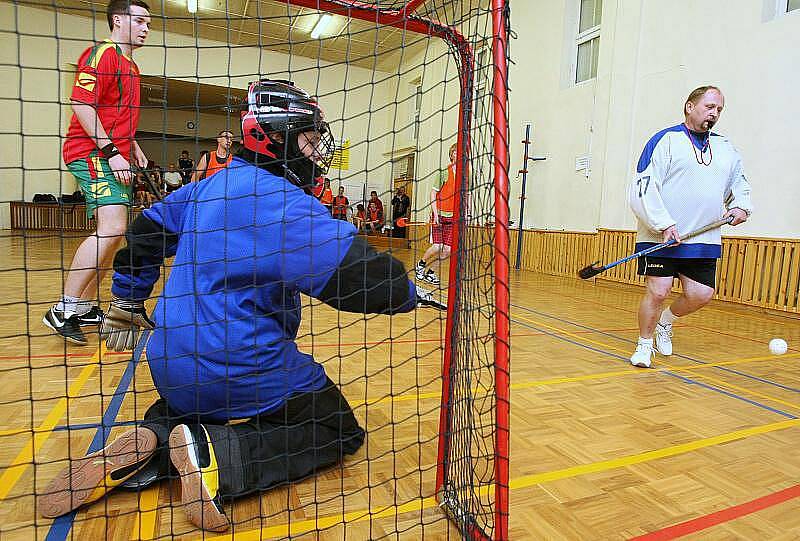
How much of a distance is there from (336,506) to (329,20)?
41.7 feet

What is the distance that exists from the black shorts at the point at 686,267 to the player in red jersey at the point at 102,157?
9.85 feet

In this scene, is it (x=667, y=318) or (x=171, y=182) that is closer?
(x=667, y=318)

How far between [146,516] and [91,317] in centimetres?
206

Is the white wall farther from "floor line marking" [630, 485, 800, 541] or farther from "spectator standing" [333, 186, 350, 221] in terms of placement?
"spectator standing" [333, 186, 350, 221]

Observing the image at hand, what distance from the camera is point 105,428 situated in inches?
79.7

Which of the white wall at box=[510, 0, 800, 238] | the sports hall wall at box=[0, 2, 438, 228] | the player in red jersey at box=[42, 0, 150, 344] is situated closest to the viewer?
the player in red jersey at box=[42, 0, 150, 344]

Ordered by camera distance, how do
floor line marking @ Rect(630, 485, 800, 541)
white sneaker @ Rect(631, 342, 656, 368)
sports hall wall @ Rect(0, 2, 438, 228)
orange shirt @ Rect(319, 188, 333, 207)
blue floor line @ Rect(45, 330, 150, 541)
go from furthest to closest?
sports hall wall @ Rect(0, 2, 438, 228), white sneaker @ Rect(631, 342, 656, 368), orange shirt @ Rect(319, 188, 333, 207), floor line marking @ Rect(630, 485, 800, 541), blue floor line @ Rect(45, 330, 150, 541)

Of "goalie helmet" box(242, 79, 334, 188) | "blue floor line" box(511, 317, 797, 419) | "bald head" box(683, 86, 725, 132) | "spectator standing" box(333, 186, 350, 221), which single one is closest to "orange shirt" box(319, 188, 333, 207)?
"spectator standing" box(333, 186, 350, 221)

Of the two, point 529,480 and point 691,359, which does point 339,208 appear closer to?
point 529,480

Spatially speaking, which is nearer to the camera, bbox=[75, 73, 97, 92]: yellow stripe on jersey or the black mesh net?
the black mesh net

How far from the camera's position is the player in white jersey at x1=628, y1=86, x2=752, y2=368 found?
3.17 metres

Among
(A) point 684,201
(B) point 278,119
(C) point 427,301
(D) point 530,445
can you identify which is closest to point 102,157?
(B) point 278,119

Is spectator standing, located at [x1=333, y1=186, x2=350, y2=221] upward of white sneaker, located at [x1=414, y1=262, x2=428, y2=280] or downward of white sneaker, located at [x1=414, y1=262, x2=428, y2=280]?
upward

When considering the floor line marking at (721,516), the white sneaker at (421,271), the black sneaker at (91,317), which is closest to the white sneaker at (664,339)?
the floor line marking at (721,516)
